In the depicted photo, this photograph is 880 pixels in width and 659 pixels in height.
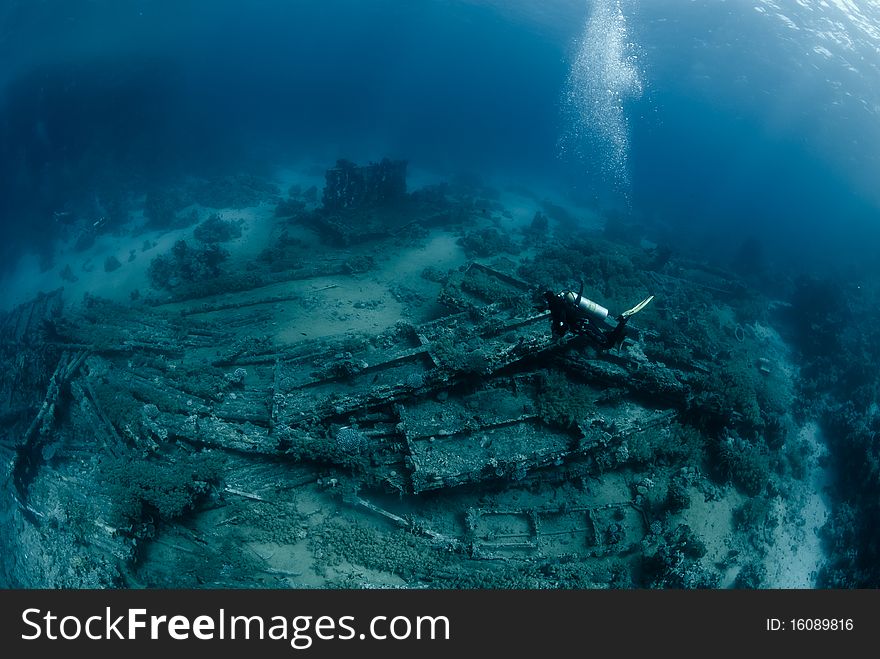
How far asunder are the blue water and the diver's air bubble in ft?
2.59

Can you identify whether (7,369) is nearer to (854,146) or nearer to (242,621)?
(242,621)

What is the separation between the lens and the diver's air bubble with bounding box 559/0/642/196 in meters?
77.4

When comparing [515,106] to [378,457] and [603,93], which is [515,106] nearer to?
[603,93]

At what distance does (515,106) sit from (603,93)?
28.5m

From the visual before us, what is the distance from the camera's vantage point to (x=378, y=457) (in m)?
13.0

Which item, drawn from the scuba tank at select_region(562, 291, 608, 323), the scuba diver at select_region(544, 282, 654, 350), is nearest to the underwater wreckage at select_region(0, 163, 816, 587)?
the scuba diver at select_region(544, 282, 654, 350)

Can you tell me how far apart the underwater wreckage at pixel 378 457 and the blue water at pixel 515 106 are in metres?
29.6

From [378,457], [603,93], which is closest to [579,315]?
[378,457]

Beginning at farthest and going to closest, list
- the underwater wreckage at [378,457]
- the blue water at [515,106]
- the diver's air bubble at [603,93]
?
1. the diver's air bubble at [603,93]
2. the blue water at [515,106]
3. the underwater wreckage at [378,457]

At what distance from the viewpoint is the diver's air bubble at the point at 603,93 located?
77375mm

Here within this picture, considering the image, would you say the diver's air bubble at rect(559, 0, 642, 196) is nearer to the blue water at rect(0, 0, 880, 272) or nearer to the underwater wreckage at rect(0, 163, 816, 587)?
the blue water at rect(0, 0, 880, 272)

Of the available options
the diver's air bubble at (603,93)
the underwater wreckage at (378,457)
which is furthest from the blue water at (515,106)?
the underwater wreckage at (378,457)

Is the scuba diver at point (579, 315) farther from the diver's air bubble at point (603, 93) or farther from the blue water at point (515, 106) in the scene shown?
the diver's air bubble at point (603, 93)

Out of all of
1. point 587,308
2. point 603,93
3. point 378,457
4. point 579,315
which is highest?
point 587,308
